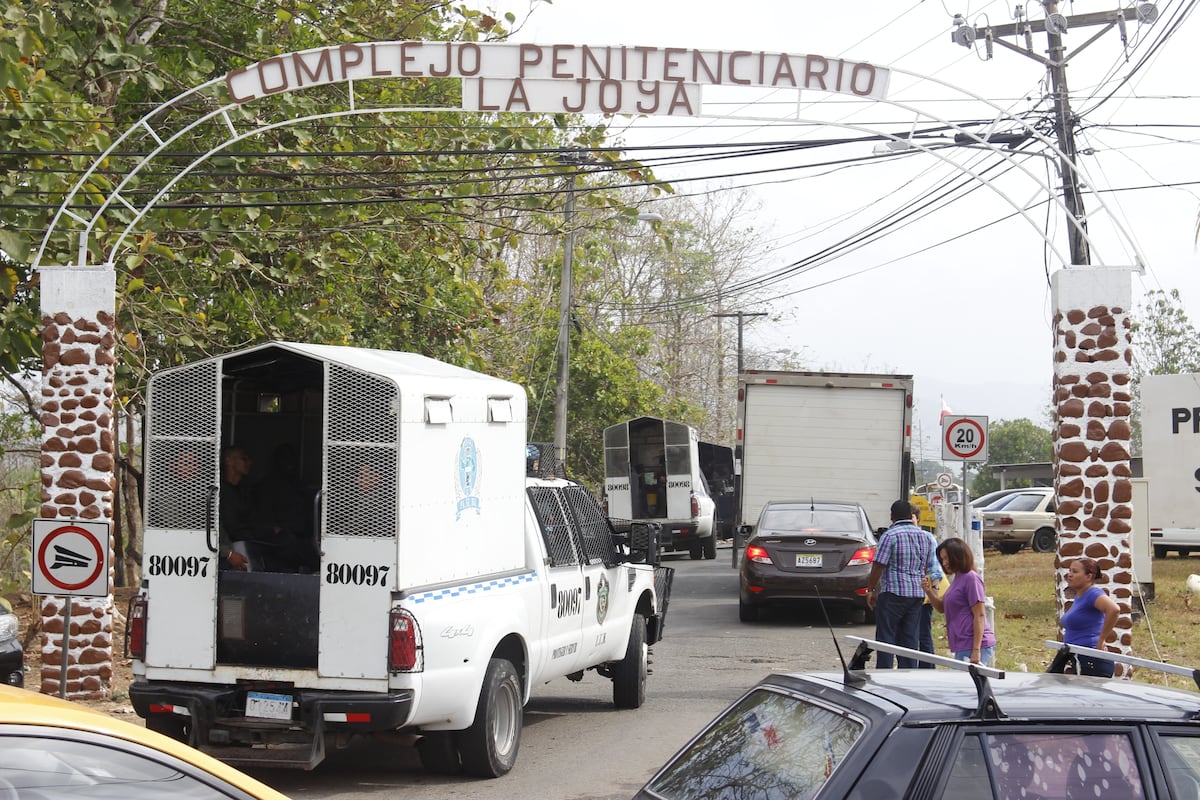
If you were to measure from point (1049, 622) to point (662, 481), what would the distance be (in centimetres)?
1664

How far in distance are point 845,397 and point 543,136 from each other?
804 centimetres

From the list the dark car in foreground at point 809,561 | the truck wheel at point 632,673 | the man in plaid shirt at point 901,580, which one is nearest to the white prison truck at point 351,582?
the truck wheel at point 632,673

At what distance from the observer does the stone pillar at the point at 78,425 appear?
12586mm

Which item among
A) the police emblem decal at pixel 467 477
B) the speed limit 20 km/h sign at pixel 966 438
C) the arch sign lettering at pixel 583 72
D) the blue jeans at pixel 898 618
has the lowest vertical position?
the blue jeans at pixel 898 618

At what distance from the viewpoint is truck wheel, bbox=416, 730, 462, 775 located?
351 inches

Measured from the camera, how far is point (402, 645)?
814cm

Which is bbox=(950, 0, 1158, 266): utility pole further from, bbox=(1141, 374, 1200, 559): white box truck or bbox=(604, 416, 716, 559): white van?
bbox=(604, 416, 716, 559): white van

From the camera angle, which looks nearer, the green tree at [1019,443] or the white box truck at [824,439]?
the white box truck at [824,439]

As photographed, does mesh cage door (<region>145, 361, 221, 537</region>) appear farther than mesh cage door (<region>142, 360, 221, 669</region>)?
Yes

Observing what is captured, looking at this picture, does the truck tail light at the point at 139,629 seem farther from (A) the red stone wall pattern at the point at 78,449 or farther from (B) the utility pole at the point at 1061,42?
(B) the utility pole at the point at 1061,42

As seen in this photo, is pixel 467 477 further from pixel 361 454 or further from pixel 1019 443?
pixel 1019 443

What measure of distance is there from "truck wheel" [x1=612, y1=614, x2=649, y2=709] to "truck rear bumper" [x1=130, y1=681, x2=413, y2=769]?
392 centimetres

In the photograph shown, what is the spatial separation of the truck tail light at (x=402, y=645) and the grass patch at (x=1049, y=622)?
6437 mm

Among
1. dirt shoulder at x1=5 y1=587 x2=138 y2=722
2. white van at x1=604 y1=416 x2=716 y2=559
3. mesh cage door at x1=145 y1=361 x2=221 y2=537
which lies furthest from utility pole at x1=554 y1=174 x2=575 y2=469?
mesh cage door at x1=145 y1=361 x2=221 y2=537
